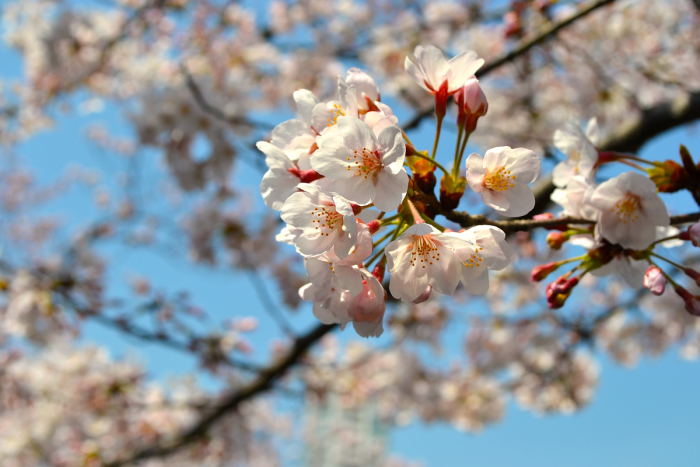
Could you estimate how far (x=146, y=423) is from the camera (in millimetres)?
5105

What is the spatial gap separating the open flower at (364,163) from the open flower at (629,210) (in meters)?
0.48

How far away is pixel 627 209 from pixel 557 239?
215 mm

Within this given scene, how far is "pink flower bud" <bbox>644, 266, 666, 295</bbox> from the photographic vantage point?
111cm

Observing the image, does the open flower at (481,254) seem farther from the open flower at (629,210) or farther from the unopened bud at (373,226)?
the open flower at (629,210)

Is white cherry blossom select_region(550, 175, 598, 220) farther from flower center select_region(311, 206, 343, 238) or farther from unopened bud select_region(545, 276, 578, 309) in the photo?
flower center select_region(311, 206, 343, 238)

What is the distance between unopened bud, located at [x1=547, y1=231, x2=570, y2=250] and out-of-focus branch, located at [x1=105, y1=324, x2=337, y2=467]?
1.84 m

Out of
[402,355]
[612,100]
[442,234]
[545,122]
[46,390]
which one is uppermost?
[442,234]

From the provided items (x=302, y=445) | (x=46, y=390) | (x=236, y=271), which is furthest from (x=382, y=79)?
(x=302, y=445)

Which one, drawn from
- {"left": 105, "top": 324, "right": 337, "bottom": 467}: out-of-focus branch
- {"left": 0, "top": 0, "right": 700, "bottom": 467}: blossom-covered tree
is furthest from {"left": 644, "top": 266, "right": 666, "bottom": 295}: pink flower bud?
{"left": 105, "top": 324, "right": 337, "bottom": 467}: out-of-focus branch

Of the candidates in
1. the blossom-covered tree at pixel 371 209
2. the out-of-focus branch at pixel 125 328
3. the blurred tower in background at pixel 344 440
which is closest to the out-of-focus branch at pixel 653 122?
the blossom-covered tree at pixel 371 209

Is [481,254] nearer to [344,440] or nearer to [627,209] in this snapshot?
[627,209]

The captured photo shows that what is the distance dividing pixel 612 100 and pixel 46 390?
7540 mm

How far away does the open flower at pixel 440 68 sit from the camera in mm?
1188

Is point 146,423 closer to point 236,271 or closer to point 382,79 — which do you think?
point 236,271
